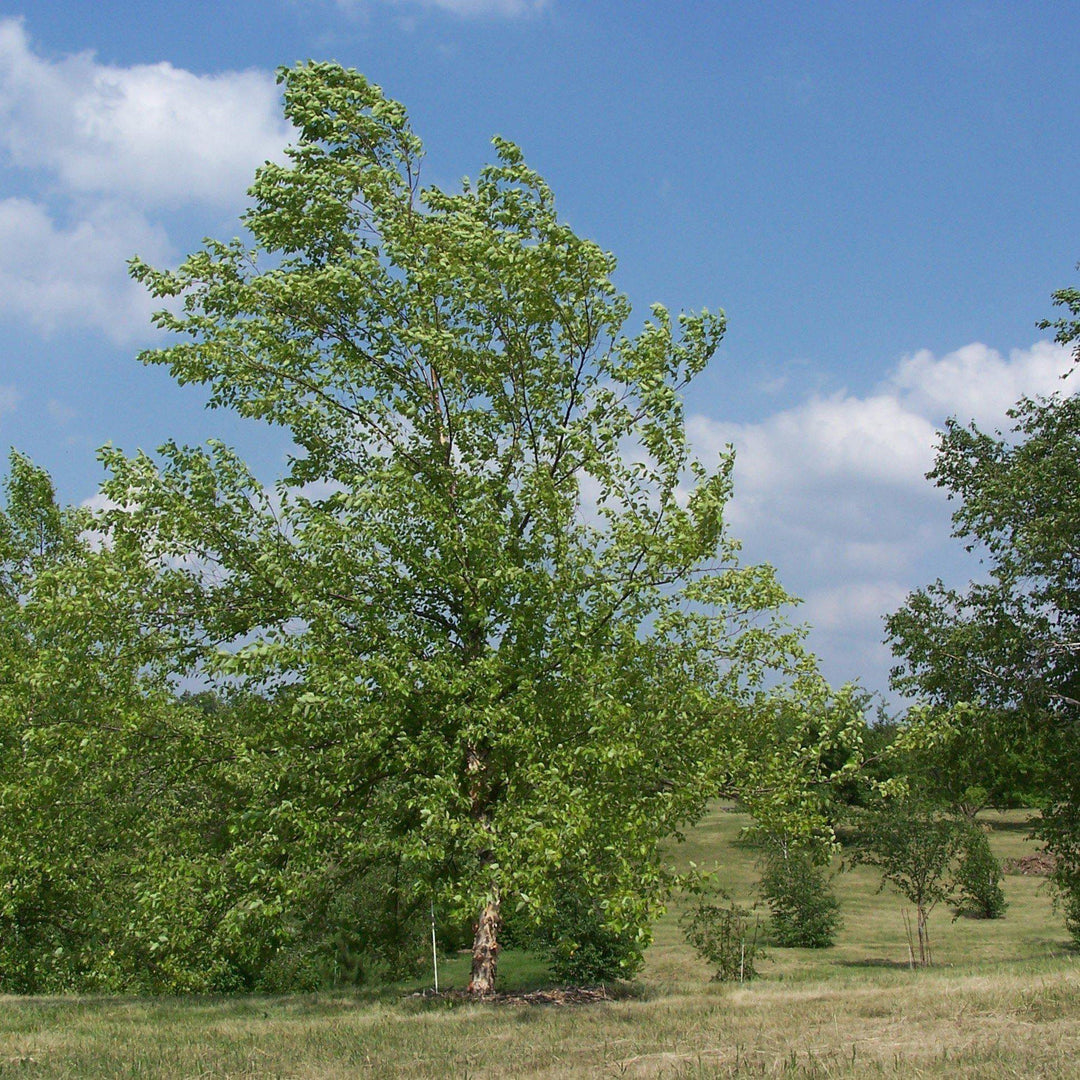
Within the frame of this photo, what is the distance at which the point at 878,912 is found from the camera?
57.2 meters

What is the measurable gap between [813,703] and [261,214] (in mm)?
12054

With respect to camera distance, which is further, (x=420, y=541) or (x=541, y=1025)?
(x=420, y=541)

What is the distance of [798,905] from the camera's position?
4222 centimetres

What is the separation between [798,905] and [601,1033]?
33239mm

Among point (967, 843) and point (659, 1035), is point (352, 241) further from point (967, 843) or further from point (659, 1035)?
point (967, 843)

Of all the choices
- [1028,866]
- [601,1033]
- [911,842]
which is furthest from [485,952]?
[1028,866]

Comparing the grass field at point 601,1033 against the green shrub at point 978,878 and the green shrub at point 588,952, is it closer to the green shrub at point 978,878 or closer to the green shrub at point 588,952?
the green shrub at point 588,952

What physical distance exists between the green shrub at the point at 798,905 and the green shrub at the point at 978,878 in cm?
574

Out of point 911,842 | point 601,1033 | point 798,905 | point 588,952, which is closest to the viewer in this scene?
point 601,1033

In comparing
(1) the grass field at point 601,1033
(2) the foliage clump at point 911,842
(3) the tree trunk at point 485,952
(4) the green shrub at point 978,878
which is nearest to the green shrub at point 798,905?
(2) the foliage clump at point 911,842

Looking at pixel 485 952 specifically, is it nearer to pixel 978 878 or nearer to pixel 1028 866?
pixel 978 878

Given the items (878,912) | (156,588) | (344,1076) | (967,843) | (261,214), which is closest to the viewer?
(344,1076)

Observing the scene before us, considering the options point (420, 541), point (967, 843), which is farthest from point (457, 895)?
point (967, 843)

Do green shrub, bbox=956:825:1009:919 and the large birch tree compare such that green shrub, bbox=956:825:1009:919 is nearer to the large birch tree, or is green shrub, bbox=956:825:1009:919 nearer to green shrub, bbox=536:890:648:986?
green shrub, bbox=536:890:648:986
